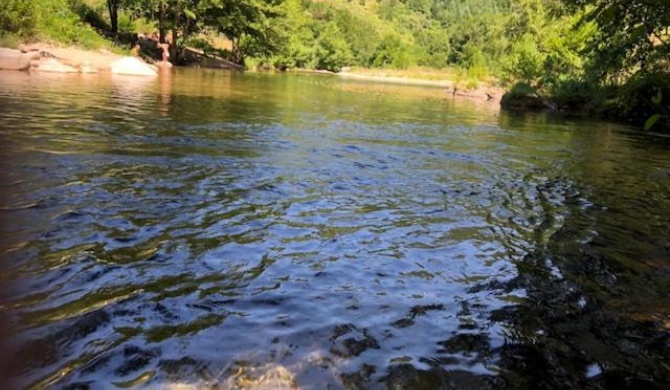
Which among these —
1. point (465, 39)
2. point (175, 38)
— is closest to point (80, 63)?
point (175, 38)

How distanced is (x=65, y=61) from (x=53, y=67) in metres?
1.60

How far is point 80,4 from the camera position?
137ft

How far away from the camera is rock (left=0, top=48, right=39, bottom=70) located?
69.4 feet

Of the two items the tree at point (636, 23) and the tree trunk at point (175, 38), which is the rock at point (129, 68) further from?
the tree at point (636, 23)

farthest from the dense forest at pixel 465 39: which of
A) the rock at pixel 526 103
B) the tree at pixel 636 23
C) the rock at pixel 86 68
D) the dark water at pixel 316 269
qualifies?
the rock at pixel 86 68

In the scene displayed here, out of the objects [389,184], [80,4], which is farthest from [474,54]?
[389,184]

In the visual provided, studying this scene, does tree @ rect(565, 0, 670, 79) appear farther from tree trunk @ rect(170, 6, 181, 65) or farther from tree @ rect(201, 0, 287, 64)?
tree @ rect(201, 0, 287, 64)

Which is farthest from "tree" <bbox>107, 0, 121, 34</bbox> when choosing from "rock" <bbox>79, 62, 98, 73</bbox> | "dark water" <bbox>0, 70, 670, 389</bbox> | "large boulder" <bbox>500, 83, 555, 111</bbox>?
"dark water" <bbox>0, 70, 670, 389</bbox>

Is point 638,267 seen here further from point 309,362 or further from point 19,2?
point 19,2

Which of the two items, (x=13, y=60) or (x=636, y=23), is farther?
(x=13, y=60)

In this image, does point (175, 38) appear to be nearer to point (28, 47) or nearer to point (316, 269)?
point (28, 47)

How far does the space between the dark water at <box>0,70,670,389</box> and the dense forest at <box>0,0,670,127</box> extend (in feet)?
4.98

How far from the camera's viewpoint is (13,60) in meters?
21.4

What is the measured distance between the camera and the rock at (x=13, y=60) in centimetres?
2114
